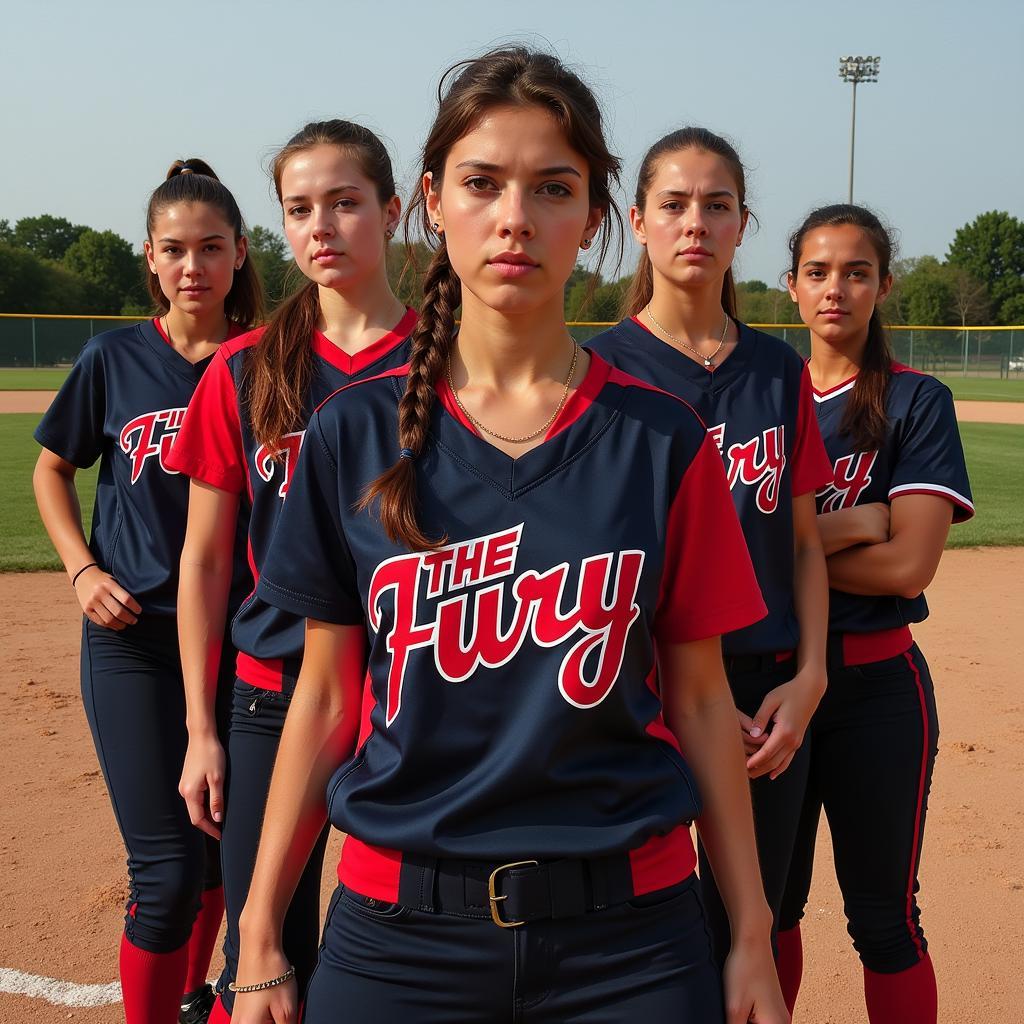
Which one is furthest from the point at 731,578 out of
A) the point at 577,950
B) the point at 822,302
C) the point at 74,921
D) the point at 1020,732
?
the point at 1020,732

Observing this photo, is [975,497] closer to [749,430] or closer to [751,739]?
[749,430]

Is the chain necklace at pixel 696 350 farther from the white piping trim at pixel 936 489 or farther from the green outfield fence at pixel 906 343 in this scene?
the green outfield fence at pixel 906 343

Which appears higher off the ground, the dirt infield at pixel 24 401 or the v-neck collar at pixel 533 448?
the v-neck collar at pixel 533 448

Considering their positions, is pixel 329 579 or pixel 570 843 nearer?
pixel 570 843

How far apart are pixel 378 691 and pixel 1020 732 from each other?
15.0ft

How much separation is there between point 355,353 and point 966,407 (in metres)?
27.6

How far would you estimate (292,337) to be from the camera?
2492 millimetres

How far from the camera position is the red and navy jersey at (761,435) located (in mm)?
2305

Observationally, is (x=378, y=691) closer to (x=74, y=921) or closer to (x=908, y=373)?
Result: (x=908, y=373)

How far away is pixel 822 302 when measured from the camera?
2832 mm

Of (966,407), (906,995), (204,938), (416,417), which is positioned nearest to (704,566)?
(416,417)

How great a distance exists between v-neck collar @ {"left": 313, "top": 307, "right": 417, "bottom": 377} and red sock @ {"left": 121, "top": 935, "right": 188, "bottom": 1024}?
1.42 m

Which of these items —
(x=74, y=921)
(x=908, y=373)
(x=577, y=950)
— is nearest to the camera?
(x=577, y=950)

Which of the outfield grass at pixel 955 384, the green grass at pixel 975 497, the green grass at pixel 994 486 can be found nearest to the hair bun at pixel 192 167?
the green grass at pixel 975 497
